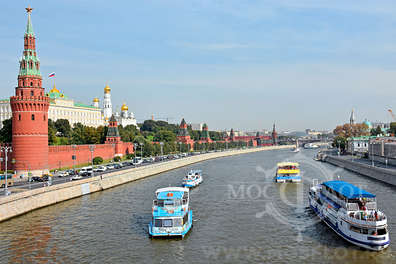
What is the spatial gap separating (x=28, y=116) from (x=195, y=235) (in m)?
42.4

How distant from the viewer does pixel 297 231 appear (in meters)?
35.4

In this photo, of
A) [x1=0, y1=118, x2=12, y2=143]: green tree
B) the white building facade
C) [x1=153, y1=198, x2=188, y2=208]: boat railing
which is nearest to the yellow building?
the white building facade

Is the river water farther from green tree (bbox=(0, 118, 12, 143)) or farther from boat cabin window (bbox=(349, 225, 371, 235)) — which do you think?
green tree (bbox=(0, 118, 12, 143))

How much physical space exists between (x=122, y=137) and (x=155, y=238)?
310 ft

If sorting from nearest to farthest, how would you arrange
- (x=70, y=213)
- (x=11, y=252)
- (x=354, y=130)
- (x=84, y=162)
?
(x=11, y=252), (x=70, y=213), (x=84, y=162), (x=354, y=130)

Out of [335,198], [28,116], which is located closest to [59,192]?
[28,116]

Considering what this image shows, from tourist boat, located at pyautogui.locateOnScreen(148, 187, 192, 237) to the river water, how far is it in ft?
2.38

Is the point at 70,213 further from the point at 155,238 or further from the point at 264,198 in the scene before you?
the point at 264,198

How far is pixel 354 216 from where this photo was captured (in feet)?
103

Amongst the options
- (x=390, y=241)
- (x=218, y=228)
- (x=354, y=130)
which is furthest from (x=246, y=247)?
(x=354, y=130)

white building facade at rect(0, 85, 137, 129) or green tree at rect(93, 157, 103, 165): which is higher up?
white building facade at rect(0, 85, 137, 129)

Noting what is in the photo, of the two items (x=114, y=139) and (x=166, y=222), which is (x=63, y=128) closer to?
(x=114, y=139)

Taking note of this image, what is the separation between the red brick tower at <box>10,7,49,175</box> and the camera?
64.6 meters

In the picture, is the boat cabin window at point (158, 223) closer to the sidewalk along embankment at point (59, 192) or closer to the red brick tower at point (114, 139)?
the sidewalk along embankment at point (59, 192)
